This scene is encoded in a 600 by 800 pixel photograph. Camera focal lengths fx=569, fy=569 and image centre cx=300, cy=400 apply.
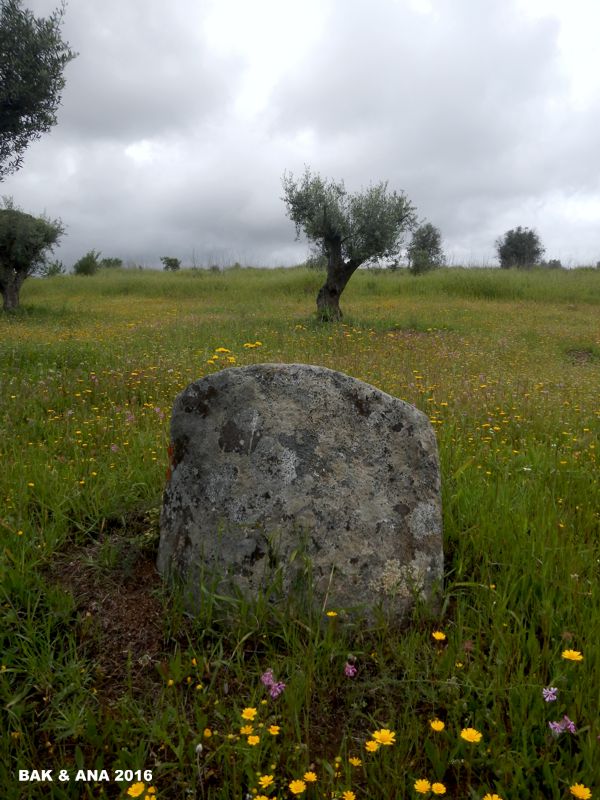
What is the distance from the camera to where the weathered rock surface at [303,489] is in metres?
2.98

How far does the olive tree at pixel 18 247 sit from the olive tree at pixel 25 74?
6.90 metres

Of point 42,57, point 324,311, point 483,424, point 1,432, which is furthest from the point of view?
point 324,311

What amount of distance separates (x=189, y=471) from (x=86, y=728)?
4.37 ft

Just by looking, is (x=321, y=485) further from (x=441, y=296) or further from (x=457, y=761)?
(x=441, y=296)

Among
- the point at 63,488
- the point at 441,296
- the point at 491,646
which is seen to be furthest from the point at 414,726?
the point at 441,296

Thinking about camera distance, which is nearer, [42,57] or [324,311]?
[42,57]

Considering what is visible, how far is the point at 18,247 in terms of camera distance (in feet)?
69.5

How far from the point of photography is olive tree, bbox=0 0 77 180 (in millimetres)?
13555

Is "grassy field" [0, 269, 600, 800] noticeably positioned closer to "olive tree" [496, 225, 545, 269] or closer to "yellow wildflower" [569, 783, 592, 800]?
"yellow wildflower" [569, 783, 592, 800]

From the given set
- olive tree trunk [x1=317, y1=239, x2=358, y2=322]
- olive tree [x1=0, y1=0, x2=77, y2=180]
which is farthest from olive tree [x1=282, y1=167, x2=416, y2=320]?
olive tree [x1=0, y1=0, x2=77, y2=180]

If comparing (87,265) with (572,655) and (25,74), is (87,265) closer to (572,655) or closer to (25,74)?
(25,74)

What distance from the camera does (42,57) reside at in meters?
14.0

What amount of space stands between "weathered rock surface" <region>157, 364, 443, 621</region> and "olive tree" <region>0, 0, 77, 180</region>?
1429 cm

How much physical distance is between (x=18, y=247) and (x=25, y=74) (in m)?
8.49
